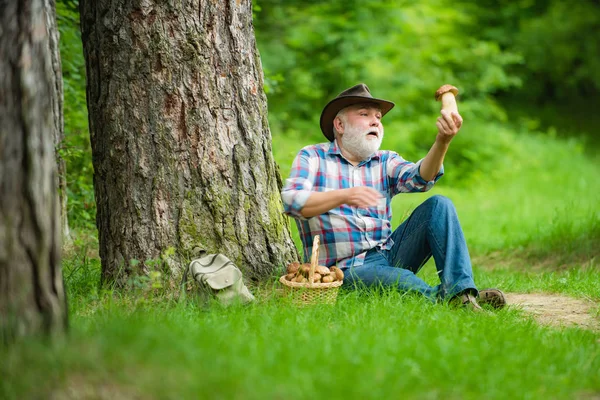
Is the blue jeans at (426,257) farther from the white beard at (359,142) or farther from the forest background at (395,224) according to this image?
the white beard at (359,142)

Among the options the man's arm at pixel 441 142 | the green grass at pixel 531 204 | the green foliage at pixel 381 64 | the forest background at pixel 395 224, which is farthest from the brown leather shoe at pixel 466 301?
the green foliage at pixel 381 64

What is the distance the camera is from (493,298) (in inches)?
175

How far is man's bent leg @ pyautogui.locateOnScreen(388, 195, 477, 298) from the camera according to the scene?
172 inches

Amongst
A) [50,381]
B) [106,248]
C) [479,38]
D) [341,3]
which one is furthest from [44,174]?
[479,38]

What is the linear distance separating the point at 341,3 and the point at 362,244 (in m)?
10.0

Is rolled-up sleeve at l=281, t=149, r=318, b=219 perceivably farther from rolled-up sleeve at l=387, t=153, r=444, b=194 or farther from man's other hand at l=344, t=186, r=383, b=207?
rolled-up sleeve at l=387, t=153, r=444, b=194

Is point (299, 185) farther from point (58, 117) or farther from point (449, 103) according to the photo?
point (58, 117)

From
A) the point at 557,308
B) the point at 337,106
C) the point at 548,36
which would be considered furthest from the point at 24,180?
the point at 548,36

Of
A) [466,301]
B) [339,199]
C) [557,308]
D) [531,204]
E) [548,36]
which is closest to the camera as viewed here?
[339,199]

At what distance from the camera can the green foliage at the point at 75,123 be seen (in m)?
7.10

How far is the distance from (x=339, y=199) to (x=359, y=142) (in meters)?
0.72

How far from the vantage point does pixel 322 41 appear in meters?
14.3

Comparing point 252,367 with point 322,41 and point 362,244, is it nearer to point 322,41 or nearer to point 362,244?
point 362,244

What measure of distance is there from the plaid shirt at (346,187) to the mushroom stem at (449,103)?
0.40 m
